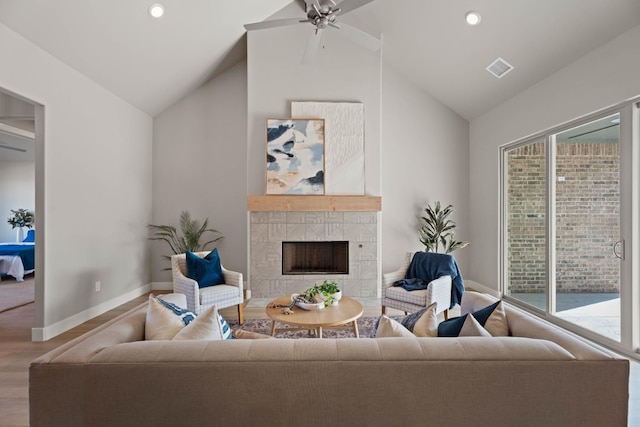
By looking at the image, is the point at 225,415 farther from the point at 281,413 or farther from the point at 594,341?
the point at 594,341

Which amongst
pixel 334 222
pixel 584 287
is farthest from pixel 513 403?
pixel 334 222

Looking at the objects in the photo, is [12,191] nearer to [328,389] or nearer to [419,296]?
[419,296]

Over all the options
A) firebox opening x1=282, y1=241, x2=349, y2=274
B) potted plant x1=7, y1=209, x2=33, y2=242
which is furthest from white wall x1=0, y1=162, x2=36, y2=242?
firebox opening x1=282, y1=241, x2=349, y2=274

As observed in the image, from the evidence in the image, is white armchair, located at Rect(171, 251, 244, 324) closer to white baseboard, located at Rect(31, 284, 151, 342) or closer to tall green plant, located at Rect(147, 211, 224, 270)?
white baseboard, located at Rect(31, 284, 151, 342)

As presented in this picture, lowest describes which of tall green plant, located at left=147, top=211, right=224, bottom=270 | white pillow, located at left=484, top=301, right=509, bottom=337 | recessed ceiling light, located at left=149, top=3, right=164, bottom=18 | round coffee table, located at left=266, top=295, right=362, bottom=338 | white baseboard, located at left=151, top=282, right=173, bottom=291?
white baseboard, located at left=151, top=282, right=173, bottom=291

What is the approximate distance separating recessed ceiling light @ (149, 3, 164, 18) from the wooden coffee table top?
3.25 meters

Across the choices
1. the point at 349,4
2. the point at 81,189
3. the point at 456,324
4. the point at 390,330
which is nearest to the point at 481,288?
the point at 456,324

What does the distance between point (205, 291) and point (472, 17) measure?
4.18m

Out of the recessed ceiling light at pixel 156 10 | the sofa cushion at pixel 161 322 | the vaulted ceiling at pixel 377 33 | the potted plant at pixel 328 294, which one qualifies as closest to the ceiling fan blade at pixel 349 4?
the vaulted ceiling at pixel 377 33

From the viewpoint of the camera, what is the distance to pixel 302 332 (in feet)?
11.1

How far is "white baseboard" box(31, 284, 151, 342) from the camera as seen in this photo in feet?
10.4

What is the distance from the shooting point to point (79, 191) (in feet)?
A: 11.9

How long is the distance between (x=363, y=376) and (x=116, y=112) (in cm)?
464

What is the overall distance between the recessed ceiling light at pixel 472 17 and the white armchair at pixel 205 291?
3.89 meters
